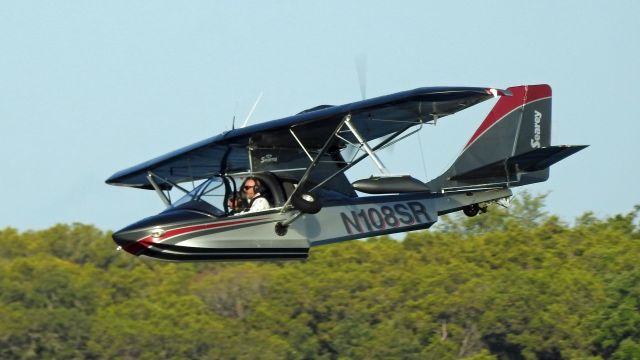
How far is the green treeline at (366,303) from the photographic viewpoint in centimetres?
5341

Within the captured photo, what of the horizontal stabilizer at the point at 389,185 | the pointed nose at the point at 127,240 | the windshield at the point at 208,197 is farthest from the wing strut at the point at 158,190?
the horizontal stabilizer at the point at 389,185

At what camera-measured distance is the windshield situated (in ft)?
63.6

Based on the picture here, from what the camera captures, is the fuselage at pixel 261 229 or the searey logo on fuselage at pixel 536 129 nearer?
the fuselage at pixel 261 229

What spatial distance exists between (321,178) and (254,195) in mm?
1559

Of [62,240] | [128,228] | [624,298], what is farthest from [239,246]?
[62,240]

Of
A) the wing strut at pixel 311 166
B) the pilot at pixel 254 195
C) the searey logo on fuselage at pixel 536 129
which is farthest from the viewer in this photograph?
the searey logo on fuselage at pixel 536 129

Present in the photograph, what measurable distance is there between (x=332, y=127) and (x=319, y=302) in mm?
38710

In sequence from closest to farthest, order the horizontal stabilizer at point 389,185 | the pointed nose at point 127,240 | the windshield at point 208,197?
the horizontal stabilizer at point 389,185, the pointed nose at point 127,240, the windshield at point 208,197

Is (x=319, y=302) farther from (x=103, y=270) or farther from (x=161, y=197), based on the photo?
(x=161, y=197)

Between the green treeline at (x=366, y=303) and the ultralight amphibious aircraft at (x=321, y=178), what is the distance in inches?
1052

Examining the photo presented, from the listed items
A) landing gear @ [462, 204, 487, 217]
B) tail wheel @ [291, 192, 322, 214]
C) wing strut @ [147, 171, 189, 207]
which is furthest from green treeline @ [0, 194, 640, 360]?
tail wheel @ [291, 192, 322, 214]

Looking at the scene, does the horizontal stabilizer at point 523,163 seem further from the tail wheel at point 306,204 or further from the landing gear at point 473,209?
the tail wheel at point 306,204

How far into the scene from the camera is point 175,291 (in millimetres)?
62031

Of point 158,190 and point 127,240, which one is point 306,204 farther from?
point 158,190
